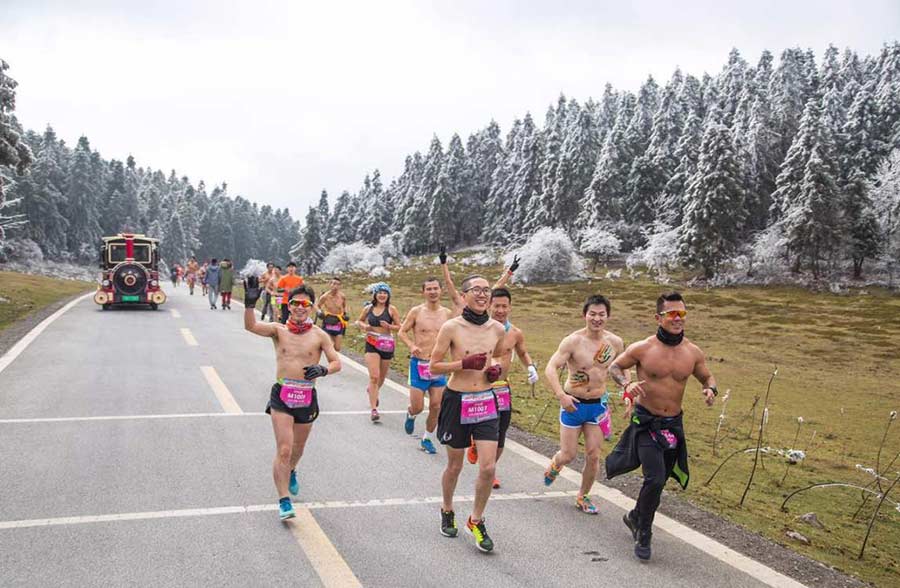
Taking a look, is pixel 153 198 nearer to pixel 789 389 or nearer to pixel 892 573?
pixel 789 389

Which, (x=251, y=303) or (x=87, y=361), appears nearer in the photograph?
(x=251, y=303)

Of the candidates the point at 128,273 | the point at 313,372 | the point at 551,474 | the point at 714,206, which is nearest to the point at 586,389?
the point at 551,474

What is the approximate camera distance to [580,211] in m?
79.7

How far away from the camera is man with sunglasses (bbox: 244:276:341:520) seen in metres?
6.26

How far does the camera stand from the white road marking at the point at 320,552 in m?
4.97

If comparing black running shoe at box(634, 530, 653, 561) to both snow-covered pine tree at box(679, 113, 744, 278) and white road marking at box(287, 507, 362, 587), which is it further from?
snow-covered pine tree at box(679, 113, 744, 278)

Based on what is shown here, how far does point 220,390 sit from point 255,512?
6300 millimetres

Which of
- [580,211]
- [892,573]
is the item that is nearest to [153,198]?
[580,211]

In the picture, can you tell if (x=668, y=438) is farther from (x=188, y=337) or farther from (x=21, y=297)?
(x=21, y=297)

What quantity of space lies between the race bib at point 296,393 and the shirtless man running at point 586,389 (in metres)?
2.34

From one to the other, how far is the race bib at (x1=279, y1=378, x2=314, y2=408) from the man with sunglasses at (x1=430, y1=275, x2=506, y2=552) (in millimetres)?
1293

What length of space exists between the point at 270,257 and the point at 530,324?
12822 centimetres

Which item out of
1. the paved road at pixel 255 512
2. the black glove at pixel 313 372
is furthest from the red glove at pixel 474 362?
the paved road at pixel 255 512

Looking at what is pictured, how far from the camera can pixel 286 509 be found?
604 centimetres
